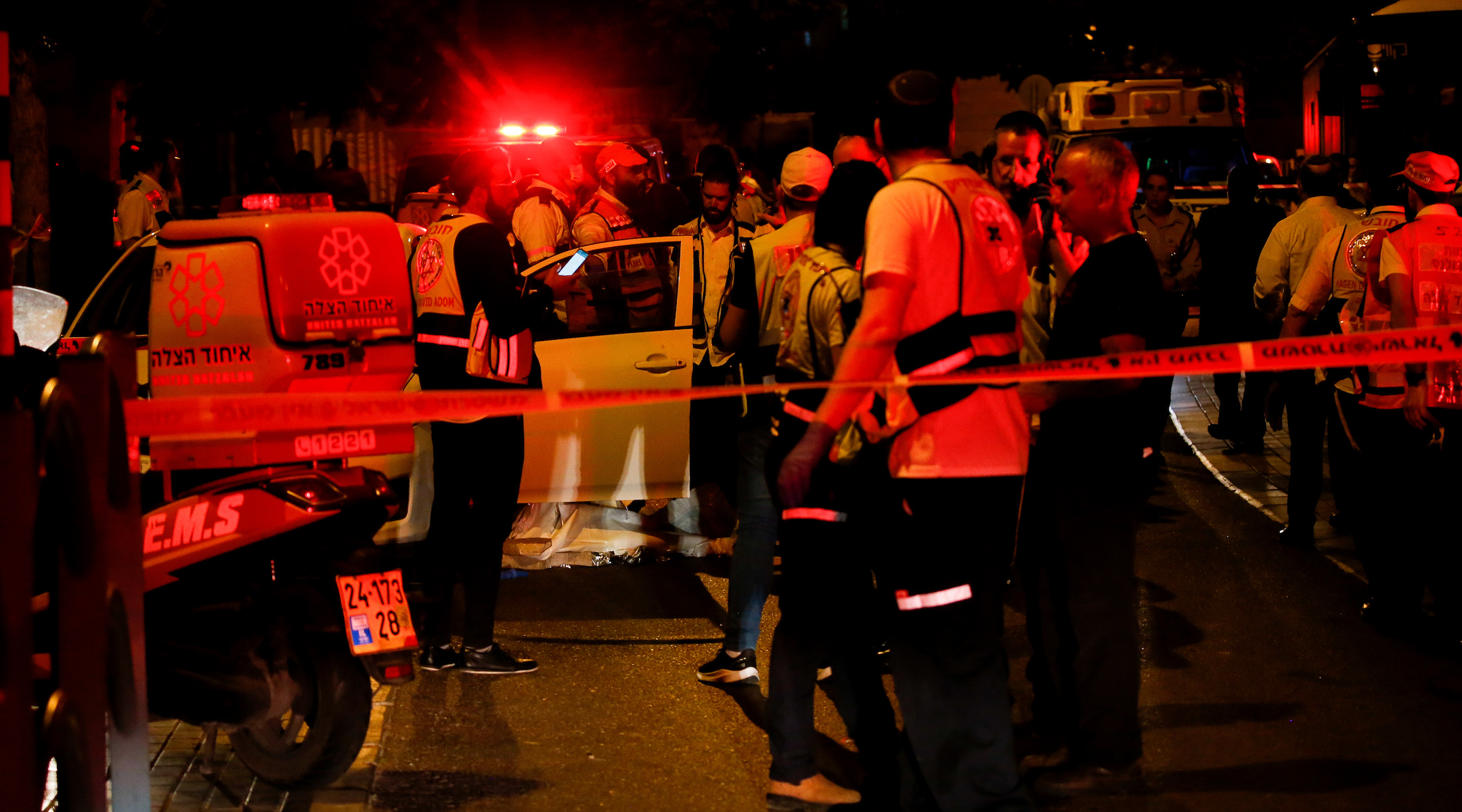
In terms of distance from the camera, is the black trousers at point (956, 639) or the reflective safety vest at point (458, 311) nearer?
the black trousers at point (956, 639)

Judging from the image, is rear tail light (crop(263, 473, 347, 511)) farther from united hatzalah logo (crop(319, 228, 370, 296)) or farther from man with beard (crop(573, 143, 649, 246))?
man with beard (crop(573, 143, 649, 246))

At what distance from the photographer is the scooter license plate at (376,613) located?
460 cm

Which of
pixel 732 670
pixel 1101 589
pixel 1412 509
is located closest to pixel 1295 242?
pixel 1412 509

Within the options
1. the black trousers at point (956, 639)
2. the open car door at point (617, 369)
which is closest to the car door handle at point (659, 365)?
the open car door at point (617, 369)

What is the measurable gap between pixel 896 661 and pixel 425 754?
187 centimetres

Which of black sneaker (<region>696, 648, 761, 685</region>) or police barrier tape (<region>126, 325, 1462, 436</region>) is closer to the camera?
police barrier tape (<region>126, 325, 1462, 436</region>)

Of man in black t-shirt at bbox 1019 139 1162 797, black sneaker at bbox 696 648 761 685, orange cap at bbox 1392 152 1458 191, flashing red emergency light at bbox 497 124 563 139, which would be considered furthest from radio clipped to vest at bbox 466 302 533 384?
flashing red emergency light at bbox 497 124 563 139

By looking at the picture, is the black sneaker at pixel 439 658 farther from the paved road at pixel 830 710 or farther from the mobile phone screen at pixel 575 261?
the mobile phone screen at pixel 575 261

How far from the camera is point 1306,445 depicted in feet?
27.1

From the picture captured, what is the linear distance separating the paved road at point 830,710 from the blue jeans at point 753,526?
43 centimetres

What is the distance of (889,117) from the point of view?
4328 mm

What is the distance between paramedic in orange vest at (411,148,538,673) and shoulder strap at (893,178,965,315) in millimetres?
2403

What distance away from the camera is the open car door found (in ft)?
25.5

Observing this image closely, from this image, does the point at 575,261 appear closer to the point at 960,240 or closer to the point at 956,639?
the point at 960,240
